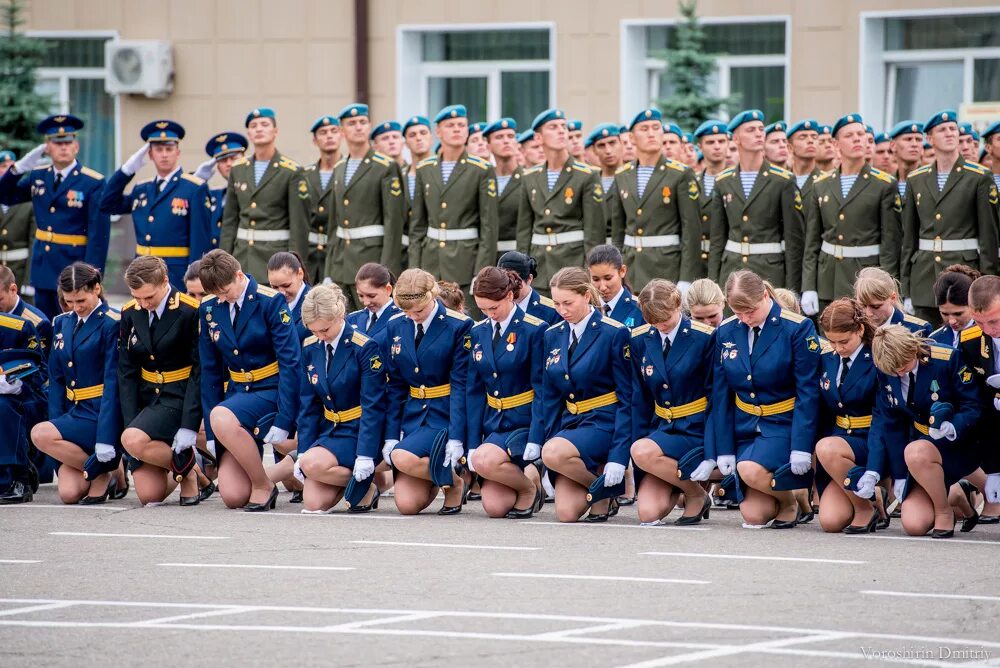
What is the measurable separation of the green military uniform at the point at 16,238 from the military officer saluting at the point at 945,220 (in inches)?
328

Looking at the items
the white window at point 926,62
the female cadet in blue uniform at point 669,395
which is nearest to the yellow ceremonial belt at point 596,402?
the female cadet in blue uniform at point 669,395

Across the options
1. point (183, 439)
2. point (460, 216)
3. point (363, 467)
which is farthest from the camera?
point (460, 216)

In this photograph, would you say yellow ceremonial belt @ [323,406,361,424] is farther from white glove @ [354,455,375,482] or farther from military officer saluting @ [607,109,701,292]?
military officer saluting @ [607,109,701,292]

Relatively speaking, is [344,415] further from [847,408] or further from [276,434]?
[847,408]

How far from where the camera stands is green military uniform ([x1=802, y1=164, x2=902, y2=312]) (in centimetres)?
1254

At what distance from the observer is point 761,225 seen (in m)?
13.0

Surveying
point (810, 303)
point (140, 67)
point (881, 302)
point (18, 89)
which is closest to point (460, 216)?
point (810, 303)

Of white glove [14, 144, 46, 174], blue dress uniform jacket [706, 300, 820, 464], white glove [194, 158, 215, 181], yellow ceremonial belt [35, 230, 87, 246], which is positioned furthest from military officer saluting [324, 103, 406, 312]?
blue dress uniform jacket [706, 300, 820, 464]

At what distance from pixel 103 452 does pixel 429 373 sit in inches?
80.8

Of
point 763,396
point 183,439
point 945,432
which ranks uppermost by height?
point 763,396

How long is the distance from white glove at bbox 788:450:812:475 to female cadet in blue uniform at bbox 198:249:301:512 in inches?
121

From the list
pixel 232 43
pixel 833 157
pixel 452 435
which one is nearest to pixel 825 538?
pixel 452 435

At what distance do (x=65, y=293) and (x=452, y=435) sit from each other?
273 cm

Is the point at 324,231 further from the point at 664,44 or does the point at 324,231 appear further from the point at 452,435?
the point at 664,44
